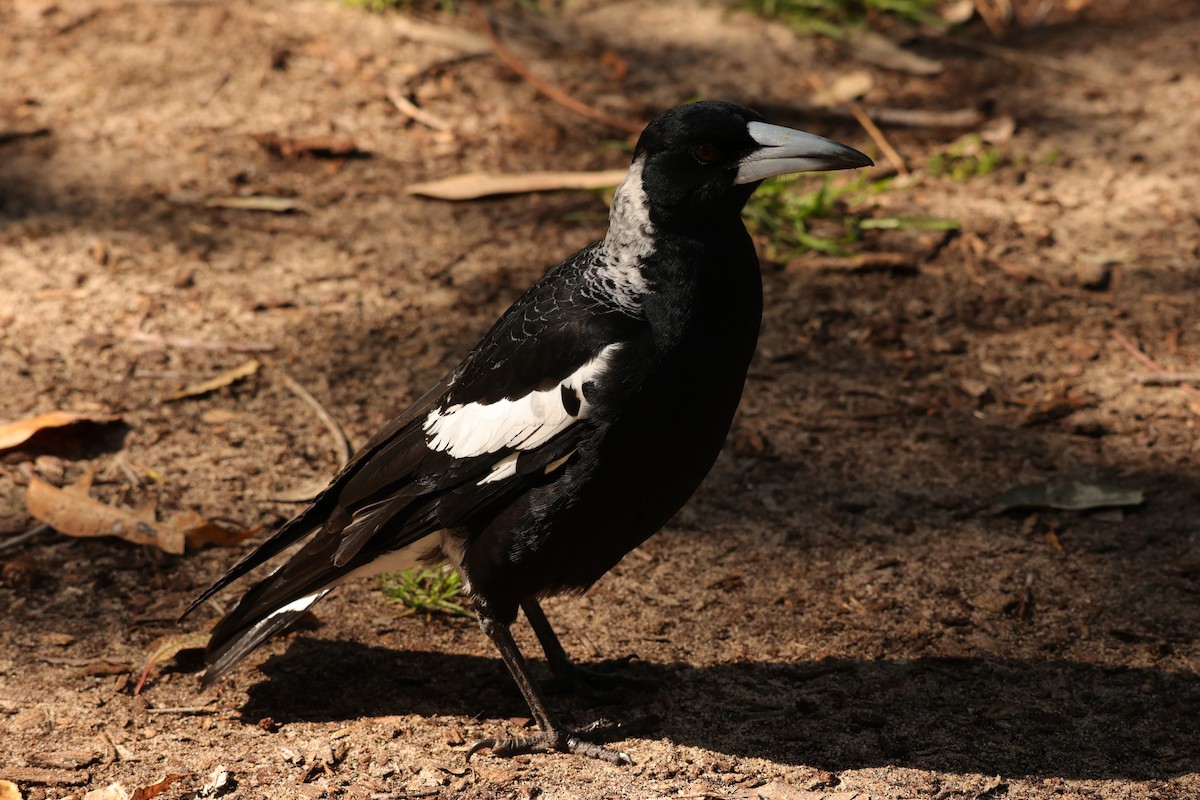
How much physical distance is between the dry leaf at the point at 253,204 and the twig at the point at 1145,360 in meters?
3.10

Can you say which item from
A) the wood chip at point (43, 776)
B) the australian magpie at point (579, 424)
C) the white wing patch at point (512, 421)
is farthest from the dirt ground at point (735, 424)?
the white wing patch at point (512, 421)

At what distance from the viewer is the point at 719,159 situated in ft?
9.08

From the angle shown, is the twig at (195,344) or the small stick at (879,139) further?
the small stick at (879,139)

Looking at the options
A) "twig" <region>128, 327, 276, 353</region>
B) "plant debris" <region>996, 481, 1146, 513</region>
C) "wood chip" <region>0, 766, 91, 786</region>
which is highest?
"plant debris" <region>996, 481, 1146, 513</region>

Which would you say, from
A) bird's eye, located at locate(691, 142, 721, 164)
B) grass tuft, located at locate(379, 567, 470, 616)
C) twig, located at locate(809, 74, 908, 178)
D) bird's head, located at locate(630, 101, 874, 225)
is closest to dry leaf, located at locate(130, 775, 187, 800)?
grass tuft, located at locate(379, 567, 470, 616)

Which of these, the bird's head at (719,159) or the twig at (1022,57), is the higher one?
the bird's head at (719,159)

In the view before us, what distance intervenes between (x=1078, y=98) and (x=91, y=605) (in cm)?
471

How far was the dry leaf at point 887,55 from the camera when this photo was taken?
235 inches

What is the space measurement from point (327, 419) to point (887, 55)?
355 centimetres

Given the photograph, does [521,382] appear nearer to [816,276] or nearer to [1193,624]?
[1193,624]

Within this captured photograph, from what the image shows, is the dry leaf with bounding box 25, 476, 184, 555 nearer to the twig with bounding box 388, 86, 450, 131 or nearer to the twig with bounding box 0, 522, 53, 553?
the twig with bounding box 0, 522, 53, 553

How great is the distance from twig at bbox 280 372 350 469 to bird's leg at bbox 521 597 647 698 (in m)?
0.88

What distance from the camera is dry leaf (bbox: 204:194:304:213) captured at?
16.1 ft

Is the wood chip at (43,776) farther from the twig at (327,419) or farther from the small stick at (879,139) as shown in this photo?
the small stick at (879,139)
